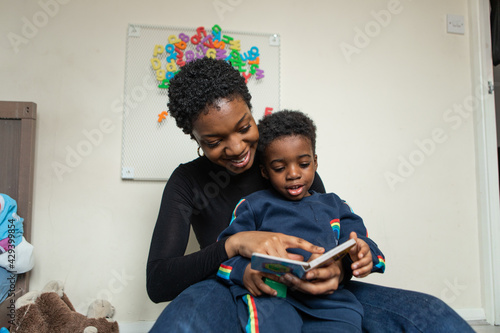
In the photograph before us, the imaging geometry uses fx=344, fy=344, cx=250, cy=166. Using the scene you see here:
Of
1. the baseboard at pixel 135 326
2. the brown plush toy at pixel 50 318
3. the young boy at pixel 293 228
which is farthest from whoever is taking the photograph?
the baseboard at pixel 135 326

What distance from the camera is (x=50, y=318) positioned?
4.81 feet

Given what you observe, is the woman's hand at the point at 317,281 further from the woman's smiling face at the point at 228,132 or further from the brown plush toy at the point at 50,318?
the brown plush toy at the point at 50,318

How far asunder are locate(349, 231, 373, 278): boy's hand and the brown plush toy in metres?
1.15

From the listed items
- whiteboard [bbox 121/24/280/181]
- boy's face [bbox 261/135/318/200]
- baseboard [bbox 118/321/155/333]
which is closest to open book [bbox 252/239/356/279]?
boy's face [bbox 261/135/318/200]

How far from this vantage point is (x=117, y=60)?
1844 millimetres

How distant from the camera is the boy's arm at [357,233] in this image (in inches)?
37.8

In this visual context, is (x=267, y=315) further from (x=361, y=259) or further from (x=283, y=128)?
(x=283, y=128)

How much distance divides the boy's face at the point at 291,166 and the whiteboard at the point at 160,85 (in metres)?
0.80

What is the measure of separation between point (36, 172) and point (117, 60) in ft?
2.36

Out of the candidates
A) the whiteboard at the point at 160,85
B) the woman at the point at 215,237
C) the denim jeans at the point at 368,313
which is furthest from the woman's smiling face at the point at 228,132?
the whiteboard at the point at 160,85

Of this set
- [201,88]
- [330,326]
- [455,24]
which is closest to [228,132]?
[201,88]

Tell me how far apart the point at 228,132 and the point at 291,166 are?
24 cm

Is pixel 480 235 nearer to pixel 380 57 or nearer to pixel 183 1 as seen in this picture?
pixel 380 57

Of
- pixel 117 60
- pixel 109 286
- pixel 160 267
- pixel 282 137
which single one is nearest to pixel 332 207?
pixel 282 137
